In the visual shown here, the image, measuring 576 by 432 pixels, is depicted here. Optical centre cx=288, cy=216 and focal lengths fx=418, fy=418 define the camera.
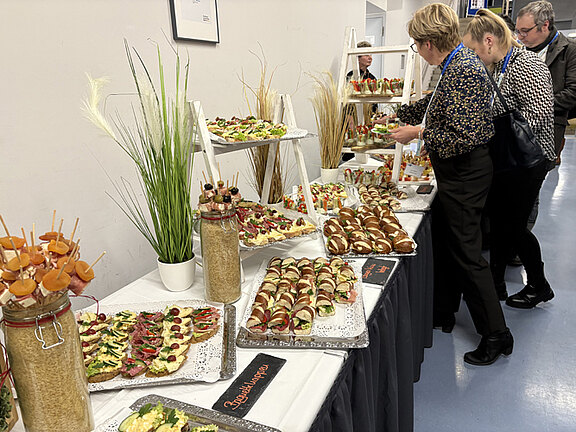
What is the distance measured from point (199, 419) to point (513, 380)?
1914 millimetres

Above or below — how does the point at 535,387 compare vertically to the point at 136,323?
below

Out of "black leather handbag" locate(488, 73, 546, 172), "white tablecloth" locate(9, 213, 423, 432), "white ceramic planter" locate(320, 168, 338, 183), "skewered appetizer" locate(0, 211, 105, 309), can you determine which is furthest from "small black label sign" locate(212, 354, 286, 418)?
"white ceramic planter" locate(320, 168, 338, 183)

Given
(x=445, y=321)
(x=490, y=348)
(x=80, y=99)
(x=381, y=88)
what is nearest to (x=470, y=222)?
(x=490, y=348)

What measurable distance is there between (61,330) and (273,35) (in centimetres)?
233

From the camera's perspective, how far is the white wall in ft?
4.25

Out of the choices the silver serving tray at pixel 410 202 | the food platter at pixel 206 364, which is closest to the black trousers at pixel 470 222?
the silver serving tray at pixel 410 202

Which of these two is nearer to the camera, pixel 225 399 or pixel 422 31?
pixel 225 399

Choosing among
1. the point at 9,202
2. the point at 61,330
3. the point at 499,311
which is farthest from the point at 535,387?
the point at 9,202

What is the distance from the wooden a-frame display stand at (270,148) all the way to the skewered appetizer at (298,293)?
29 centimetres

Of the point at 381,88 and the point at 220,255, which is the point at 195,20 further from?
the point at 220,255

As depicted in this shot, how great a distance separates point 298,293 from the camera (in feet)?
3.99

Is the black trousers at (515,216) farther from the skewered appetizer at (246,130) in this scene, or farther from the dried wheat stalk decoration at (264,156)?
the skewered appetizer at (246,130)

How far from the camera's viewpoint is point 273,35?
8.46ft

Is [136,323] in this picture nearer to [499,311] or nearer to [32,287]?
[32,287]
